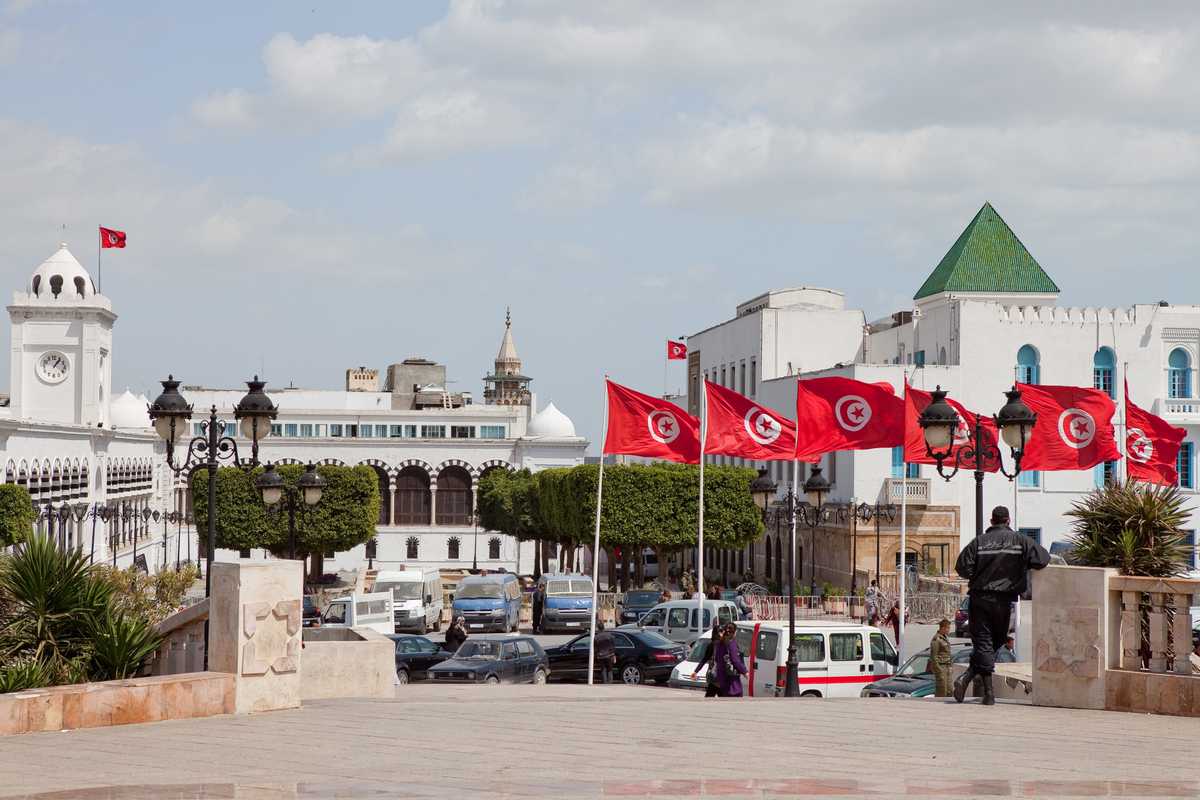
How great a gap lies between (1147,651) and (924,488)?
1641 inches

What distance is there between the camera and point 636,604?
1641 inches

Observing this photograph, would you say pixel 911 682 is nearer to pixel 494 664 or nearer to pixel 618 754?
pixel 494 664

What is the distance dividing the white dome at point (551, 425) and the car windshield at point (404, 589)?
179ft

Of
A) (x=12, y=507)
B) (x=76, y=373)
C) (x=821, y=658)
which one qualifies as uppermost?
(x=76, y=373)

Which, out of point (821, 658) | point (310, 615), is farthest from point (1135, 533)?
point (310, 615)

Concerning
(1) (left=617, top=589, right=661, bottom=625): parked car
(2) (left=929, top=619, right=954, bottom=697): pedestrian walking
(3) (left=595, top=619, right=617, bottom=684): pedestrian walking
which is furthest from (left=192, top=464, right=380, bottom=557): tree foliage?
(2) (left=929, top=619, right=954, bottom=697): pedestrian walking

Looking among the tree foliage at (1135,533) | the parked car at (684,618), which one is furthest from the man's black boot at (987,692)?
the parked car at (684,618)

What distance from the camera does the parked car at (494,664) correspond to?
24.4 metres

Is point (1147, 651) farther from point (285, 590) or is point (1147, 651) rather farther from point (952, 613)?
point (952, 613)

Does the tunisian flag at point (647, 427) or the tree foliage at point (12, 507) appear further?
the tree foliage at point (12, 507)

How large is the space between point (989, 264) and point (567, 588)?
2655 cm

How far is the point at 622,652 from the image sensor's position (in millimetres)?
27469

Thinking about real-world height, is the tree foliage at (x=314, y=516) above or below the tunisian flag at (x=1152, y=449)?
below

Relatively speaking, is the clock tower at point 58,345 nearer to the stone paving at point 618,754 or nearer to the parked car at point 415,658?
the parked car at point 415,658
